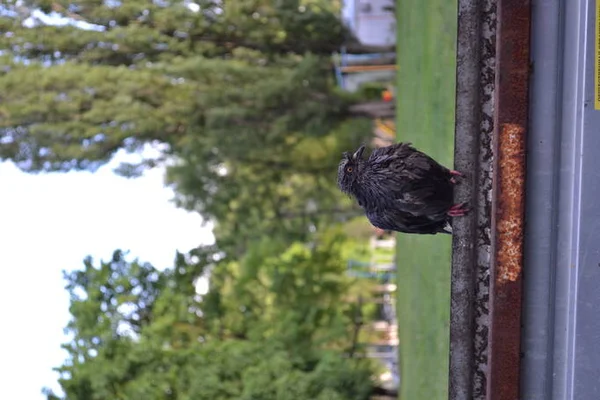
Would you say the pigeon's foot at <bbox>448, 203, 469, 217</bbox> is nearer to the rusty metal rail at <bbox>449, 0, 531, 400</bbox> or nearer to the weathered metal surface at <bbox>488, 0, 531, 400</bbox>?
the rusty metal rail at <bbox>449, 0, 531, 400</bbox>

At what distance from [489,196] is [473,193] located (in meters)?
0.10

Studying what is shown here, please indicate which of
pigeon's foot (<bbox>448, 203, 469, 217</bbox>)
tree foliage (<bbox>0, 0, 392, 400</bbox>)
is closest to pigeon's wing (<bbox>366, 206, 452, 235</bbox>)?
pigeon's foot (<bbox>448, 203, 469, 217</bbox>)

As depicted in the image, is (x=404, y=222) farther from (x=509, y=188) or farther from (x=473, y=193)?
(x=509, y=188)

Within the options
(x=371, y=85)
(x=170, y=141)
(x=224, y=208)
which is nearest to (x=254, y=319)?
(x=224, y=208)

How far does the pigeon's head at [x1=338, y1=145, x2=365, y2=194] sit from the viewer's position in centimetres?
436

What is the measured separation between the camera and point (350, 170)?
4375mm

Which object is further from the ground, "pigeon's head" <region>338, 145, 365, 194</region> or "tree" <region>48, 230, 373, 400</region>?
"pigeon's head" <region>338, 145, 365, 194</region>

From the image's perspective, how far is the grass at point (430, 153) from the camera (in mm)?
7895

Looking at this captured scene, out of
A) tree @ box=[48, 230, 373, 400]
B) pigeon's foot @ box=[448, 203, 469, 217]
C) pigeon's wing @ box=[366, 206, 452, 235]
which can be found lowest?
tree @ box=[48, 230, 373, 400]

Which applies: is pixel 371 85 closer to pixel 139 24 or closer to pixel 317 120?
pixel 317 120

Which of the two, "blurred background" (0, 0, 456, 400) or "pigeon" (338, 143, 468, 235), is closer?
"pigeon" (338, 143, 468, 235)

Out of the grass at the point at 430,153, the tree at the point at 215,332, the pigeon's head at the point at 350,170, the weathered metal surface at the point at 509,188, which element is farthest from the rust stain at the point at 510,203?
the tree at the point at 215,332

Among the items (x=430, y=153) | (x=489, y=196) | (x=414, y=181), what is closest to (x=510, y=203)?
(x=489, y=196)

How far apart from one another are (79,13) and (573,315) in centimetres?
1275
